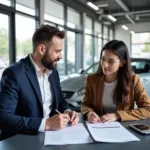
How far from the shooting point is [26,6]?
5.30 metres

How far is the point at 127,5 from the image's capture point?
8906mm

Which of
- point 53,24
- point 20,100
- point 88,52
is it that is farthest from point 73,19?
point 20,100

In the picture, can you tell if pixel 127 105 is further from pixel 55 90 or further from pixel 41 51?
pixel 41 51

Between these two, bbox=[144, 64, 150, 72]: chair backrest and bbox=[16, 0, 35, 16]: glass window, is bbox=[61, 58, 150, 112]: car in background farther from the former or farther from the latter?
bbox=[16, 0, 35, 16]: glass window

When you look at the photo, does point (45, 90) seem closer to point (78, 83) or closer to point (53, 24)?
point (78, 83)

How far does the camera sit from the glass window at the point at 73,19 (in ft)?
25.1

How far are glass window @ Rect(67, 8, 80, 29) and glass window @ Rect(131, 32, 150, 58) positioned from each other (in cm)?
533

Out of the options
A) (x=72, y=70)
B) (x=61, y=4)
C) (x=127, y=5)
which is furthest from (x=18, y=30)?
(x=127, y=5)

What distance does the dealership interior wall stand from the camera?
475 centimetres

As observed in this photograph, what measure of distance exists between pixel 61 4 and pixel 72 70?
7.95 feet

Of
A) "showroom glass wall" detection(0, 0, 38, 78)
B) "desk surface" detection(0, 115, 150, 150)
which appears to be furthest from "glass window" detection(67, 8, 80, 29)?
"desk surface" detection(0, 115, 150, 150)

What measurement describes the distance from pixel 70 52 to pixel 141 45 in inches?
241

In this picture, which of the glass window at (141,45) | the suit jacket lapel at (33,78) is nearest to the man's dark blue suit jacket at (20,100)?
the suit jacket lapel at (33,78)

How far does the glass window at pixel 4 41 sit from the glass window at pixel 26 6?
53 centimetres
